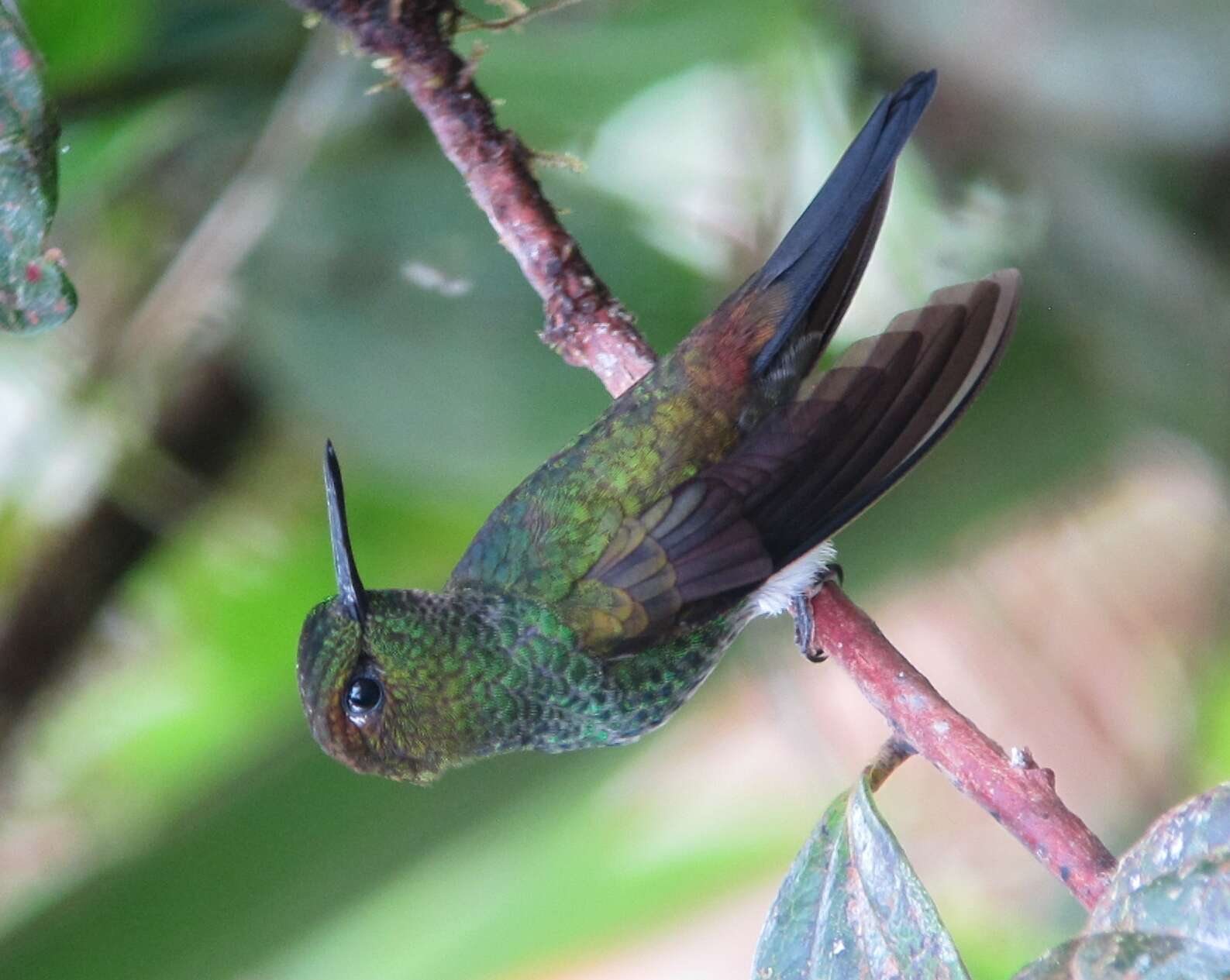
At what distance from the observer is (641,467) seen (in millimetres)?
1342

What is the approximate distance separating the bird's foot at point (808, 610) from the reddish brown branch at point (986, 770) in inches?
7.1

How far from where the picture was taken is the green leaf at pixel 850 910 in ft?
2.75

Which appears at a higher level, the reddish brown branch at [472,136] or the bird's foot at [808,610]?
the reddish brown branch at [472,136]

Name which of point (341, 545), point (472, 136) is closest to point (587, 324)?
point (472, 136)

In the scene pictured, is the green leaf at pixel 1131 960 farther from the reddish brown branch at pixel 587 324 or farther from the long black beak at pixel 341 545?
the long black beak at pixel 341 545

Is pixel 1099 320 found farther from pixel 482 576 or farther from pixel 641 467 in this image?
pixel 482 576

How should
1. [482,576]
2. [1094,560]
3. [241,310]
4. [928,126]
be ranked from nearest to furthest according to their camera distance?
[482,576], [241,310], [928,126], [1094,560]

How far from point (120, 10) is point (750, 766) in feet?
4.88

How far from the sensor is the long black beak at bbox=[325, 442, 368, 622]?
1045 millimetres

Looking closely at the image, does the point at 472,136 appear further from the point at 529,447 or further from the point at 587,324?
the point at 529,447

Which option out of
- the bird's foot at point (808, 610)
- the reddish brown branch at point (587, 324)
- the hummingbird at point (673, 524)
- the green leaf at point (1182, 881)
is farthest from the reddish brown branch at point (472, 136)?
the green leaf at point (1182, 881)

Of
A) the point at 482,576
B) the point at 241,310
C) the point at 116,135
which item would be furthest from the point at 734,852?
the point at 116,135

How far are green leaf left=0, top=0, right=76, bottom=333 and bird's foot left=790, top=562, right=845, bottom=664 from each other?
A: 0.68 meters

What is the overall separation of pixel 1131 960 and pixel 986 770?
227 mm
